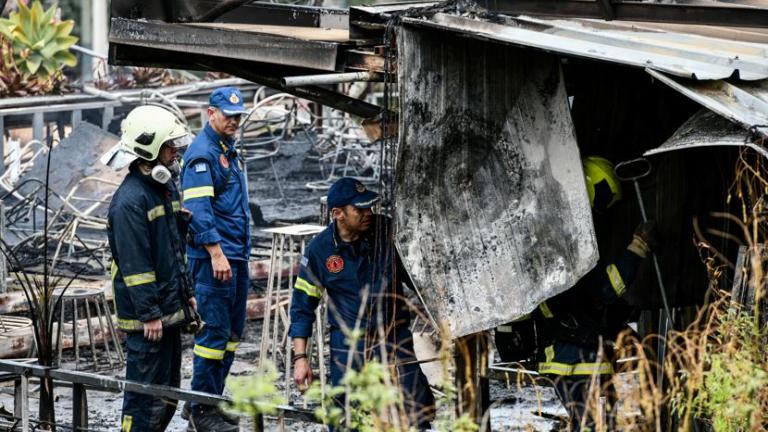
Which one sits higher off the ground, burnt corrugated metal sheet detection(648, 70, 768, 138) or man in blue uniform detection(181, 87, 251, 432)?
burnt corrugated metal sheet detection(648, 70, 768, 138)

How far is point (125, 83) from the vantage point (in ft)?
58.4

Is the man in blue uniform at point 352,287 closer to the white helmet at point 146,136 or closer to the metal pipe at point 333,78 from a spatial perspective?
the metal pipe at point 333,78

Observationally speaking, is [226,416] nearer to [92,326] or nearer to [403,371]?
[403,371]

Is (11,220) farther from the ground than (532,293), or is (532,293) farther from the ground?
(532,293)

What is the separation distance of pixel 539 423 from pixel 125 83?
1141 cm

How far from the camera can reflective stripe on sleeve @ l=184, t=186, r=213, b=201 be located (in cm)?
786

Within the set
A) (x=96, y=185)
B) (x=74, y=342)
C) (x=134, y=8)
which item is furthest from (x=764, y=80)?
(x=96, y=185)

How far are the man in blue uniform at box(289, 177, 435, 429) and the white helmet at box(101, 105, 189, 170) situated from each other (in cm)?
113

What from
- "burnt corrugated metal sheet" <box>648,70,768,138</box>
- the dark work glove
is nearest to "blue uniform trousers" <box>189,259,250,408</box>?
the dark work glove

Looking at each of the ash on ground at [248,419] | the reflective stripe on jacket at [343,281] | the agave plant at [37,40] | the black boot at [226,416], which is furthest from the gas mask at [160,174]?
the agave plant at [37,40]

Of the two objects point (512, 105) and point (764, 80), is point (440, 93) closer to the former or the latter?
point (512, 105)

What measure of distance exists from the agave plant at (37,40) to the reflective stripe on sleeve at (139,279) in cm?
1029

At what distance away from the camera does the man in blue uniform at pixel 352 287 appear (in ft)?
21.0

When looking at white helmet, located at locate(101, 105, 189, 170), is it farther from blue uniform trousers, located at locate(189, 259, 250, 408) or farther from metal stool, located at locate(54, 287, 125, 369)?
metal stool, located at locate(54, 287, 125, 369)
